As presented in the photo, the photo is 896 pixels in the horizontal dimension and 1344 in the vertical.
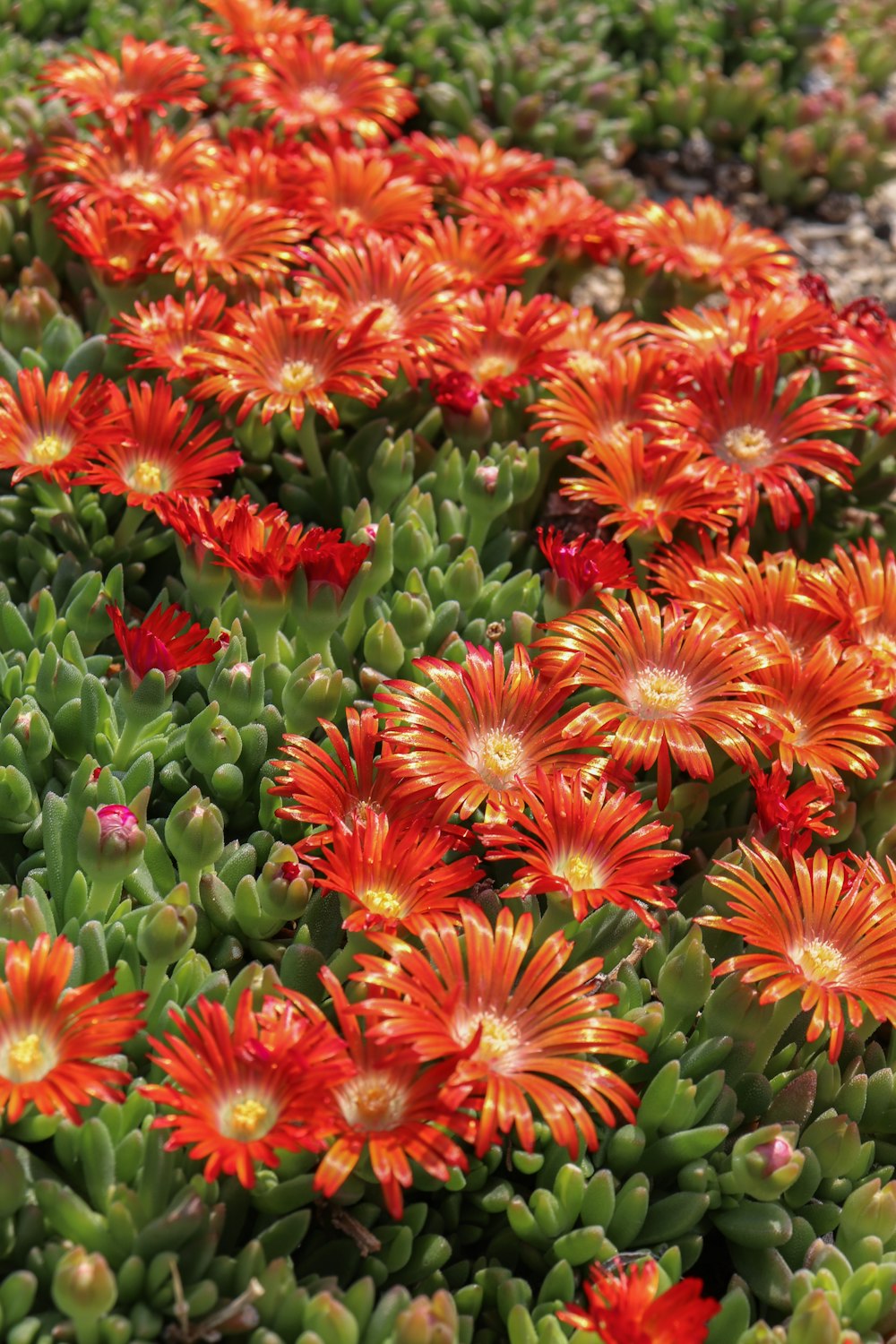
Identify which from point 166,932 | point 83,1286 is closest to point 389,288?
point 166,932

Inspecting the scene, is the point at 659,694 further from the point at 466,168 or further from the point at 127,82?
the point at 127,82

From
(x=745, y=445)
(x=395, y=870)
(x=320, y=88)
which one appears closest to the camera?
(x=395, y=870)

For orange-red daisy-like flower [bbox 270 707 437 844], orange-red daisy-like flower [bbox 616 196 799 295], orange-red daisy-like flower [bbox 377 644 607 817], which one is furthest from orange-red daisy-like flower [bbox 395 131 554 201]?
orange-red daisy-like flower [bbox 270 707 437 844]

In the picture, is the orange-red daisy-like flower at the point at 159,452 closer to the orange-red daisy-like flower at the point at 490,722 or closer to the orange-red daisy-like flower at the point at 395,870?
the orange-red daisy-like flower at the point at 490,722

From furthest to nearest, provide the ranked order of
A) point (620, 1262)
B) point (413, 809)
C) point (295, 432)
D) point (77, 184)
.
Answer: point (77, 184) < point (295, 432) < point (413, 809) < point (620, 1262)

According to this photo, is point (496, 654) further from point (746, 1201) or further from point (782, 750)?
Answer: point (746, 1201)

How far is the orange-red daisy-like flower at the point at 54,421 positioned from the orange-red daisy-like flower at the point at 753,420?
Result: 3.29 feet

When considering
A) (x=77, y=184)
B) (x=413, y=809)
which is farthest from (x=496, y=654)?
(x=77, y=184)

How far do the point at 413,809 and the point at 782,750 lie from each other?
0.57 m

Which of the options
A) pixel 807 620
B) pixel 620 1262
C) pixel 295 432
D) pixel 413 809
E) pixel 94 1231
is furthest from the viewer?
pixel 295 432

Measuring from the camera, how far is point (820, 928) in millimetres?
1798

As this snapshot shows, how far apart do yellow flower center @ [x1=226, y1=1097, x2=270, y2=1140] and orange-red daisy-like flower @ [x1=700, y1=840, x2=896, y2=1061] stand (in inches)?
23.2

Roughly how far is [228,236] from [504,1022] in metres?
1.78

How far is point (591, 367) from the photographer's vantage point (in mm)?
2637
